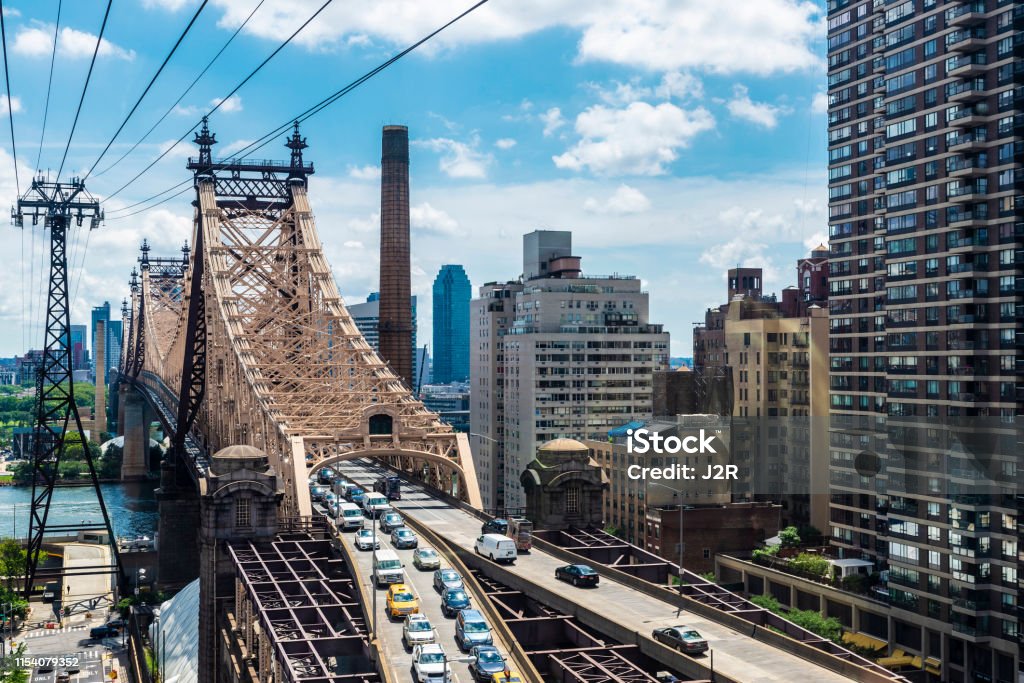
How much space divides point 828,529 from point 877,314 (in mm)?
22224

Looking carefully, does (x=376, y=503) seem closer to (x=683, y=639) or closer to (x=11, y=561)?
(x=683, y=639)

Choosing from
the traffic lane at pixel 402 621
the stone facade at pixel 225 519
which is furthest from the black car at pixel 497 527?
the stone facade at pixel 225 519

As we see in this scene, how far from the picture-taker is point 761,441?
129 metres

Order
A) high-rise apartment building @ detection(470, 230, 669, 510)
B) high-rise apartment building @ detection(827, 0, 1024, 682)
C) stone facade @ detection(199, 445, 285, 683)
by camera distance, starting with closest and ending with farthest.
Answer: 1. stone facade @ detection(199, 445, 285, 683)
2. high-rise apartment building @ detection(827, 0, 1024, 682)
3. high-rise apartment building @ detection(470, 230, 669, 510)

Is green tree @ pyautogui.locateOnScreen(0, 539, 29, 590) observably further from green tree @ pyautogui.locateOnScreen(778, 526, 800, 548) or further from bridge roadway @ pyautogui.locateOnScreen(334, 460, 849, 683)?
green tree @ pyautogui.locateOnScreen(778, 526, 800, 548)

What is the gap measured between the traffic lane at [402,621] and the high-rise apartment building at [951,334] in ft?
131

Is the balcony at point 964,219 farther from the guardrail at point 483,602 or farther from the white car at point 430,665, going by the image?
the white car at point 430,665

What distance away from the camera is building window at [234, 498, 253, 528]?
7300 cm

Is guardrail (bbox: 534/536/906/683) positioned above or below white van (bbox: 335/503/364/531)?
below

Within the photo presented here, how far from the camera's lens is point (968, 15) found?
8394 centimetres

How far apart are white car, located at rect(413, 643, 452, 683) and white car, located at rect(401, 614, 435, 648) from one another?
2.52m

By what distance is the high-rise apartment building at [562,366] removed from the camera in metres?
158

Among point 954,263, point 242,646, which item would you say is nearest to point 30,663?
point 242,646

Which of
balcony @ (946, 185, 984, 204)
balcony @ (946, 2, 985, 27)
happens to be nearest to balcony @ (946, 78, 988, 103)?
balcony @ (946, 2, 985, 27)
